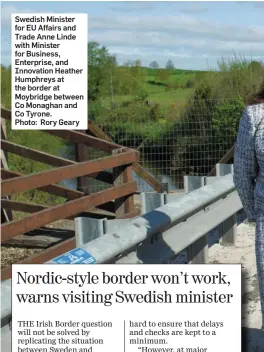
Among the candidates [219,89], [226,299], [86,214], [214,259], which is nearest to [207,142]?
[219,89]

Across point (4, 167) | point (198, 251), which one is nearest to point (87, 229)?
point (198, 251)

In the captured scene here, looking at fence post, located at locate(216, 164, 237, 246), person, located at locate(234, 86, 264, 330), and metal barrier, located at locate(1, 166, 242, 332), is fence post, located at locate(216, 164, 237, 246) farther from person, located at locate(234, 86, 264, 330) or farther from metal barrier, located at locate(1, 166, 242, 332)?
person, located at locate(234, 86, 264, 330)

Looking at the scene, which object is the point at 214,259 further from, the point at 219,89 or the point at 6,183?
the point at 219,89

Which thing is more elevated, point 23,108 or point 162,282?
point 23,108

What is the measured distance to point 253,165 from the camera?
3896mm

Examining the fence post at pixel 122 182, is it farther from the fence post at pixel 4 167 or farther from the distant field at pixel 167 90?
the distant field at pixel 167 90

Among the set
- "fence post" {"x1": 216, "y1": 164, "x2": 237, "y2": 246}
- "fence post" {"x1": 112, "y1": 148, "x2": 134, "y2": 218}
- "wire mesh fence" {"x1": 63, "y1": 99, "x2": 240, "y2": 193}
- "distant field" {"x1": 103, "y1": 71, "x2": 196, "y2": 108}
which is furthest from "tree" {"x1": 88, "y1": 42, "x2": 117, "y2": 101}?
"fence post" {"x1": 216, "y1": 164, "x2": 237, "y2": 246}

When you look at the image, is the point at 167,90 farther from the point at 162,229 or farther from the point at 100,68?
the point at 162,229

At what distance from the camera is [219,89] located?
1498 cm

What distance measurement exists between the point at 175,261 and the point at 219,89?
9146 millimetres

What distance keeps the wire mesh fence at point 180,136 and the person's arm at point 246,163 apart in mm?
8058
